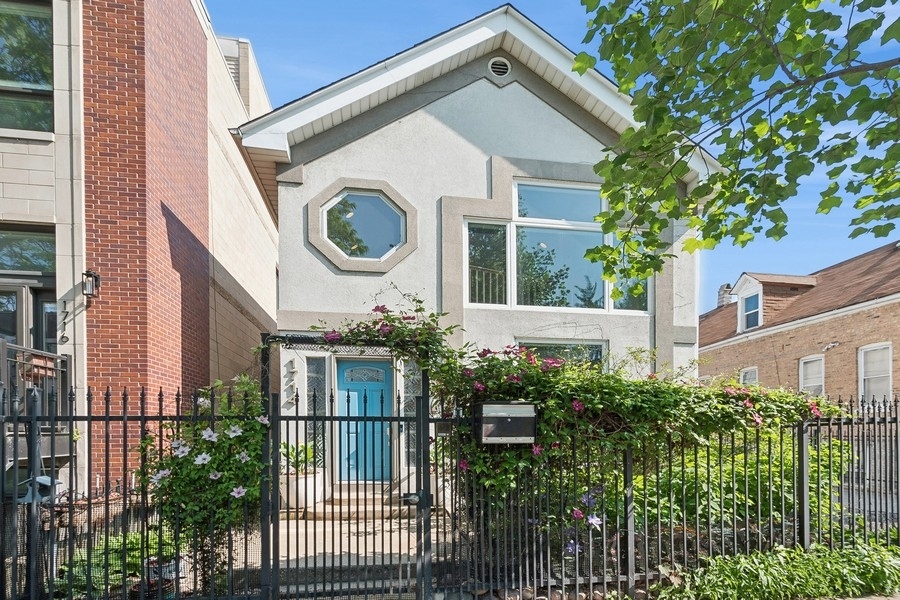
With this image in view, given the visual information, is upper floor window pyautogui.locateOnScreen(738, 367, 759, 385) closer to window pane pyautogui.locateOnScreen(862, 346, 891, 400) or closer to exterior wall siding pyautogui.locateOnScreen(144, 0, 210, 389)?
window pane pyautogui.locateOnScreen(862, 346, 891, 400)

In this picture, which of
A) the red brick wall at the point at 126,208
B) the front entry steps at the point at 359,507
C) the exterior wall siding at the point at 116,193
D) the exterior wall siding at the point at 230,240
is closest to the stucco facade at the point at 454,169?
the red brick wall at the point at 126,208

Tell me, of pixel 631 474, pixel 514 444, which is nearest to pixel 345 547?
pixel 514 444

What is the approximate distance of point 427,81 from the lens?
31.4ft

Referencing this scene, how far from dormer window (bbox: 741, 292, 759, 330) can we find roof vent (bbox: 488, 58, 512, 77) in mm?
12670

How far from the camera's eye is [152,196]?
786cm

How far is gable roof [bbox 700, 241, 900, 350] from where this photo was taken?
14.1 meters

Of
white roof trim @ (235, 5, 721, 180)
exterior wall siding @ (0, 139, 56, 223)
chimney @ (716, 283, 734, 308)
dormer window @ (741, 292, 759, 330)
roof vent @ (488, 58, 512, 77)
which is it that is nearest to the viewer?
exterior wall siding @ (0, 139, 56, 223)

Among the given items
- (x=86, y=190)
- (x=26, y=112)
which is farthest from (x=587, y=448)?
(x=26, y=112)

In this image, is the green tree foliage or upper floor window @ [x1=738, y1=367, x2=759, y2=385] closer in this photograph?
the green tree foliage

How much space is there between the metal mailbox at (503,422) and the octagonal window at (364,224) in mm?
→ 4507

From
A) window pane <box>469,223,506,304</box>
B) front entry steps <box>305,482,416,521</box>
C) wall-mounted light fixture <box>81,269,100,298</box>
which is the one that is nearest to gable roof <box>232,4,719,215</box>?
window pane <box>469,223,506,304</box>

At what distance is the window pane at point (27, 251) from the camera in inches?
290

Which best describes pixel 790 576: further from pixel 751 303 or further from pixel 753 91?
pixel 751 303

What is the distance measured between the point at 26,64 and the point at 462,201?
6.46 meters
